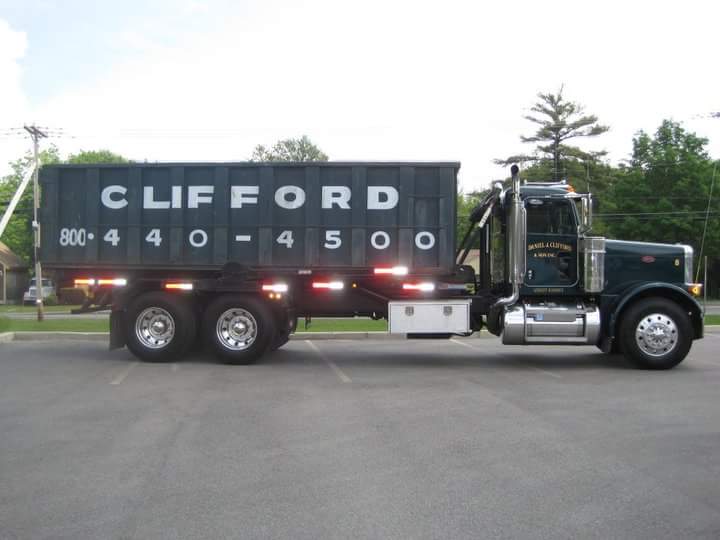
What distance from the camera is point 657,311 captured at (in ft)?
35.8

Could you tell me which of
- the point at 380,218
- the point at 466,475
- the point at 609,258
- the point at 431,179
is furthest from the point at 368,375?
the point at 466,475

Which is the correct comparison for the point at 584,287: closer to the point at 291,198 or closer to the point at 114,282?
the point at 291,198

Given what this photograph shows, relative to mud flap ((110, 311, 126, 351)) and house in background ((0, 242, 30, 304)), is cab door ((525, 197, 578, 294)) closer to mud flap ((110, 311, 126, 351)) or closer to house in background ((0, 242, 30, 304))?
mud flap ((110, 311, 126, 351))

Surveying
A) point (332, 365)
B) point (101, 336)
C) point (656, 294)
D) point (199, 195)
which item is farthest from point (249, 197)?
point (656, 294)

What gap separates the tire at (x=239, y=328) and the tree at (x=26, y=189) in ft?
152

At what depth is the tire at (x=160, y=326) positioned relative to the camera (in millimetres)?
11469

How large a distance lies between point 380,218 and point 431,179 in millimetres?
1068

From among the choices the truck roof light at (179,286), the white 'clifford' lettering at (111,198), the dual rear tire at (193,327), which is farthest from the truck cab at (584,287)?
the white 'clifford' lettering at (111,198)

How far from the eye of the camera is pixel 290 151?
215ft

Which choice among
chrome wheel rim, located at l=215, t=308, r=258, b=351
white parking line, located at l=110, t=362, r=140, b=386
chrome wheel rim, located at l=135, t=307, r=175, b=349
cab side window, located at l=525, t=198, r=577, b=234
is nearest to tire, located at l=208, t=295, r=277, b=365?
chrome wheel rim, located at l=215, t=308, r=258, b=351

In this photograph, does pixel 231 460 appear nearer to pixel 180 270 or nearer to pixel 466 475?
pixel 466 475

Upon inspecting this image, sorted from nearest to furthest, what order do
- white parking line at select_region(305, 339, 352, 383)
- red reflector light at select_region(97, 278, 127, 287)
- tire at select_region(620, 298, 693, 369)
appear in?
1. white parking line at select_region(305, 339, 352, 383)
2. tire at select_region(620, 298, 693, 369)
3. red reflector light at select_region(97, 278, 127, 287)

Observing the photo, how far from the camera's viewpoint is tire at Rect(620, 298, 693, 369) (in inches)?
428

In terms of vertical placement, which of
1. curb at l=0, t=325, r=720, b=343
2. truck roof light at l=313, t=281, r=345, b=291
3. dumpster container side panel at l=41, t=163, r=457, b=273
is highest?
dumpster container side panel at l=41, t=163, r=457, b=273
